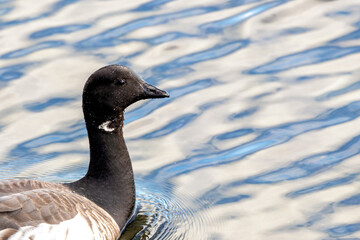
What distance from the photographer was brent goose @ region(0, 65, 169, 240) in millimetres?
7016

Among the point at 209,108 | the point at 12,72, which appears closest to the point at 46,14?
the point at 12,72

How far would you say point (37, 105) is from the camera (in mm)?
10031

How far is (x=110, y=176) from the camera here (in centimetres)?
779

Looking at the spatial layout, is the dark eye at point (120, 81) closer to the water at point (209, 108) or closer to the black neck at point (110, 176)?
the black neck at point (110, 176)

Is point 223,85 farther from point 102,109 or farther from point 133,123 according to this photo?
point 102,109

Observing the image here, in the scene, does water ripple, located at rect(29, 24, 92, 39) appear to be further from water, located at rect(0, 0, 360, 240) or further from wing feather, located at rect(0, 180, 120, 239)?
wing feather, located at rect(0, 180, 120, 239)

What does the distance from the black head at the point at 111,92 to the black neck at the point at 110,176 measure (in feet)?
0.36

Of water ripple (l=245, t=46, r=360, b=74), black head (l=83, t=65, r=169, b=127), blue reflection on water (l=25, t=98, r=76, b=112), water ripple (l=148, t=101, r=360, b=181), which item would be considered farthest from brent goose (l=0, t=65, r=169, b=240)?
water ripple (l=245, t=46, r=360, b=74)

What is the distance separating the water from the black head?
111cm

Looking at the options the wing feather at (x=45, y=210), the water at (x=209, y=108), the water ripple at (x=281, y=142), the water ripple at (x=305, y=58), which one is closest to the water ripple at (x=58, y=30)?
the water at (x=209, y=108)

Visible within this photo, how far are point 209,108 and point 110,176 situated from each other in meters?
2.30

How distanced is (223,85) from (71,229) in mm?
3714

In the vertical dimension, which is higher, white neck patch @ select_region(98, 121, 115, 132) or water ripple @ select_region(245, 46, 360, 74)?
white neck patch @ select_region(98, 121, 115, 132)

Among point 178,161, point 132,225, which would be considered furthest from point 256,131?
point 132,225
